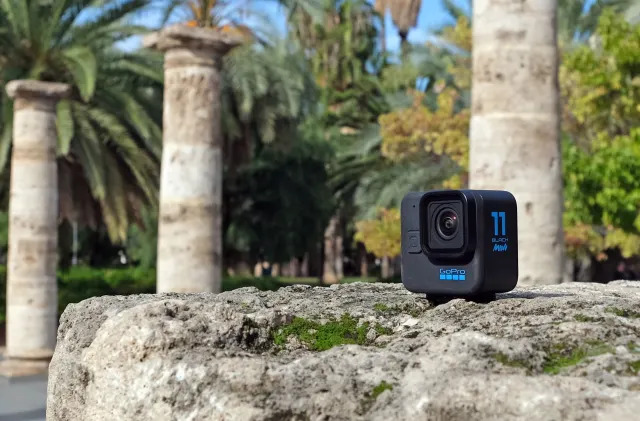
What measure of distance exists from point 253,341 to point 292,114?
20.4 meters

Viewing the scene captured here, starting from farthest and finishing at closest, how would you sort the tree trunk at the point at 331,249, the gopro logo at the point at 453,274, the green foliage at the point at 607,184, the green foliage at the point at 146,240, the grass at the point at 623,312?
the tree trunk at the point at 331,249
the green foliage at the point at 146,240
the green foliage at the point at 607,184
the gopro logo at the point at 453,274
the grass at the point at 623,312

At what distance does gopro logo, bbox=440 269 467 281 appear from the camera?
9.00 ft

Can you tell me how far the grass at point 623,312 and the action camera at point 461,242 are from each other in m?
0.28

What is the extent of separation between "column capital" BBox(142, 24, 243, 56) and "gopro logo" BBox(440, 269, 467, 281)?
8.94m


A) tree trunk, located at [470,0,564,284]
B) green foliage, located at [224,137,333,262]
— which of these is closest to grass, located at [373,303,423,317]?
tree trunk, located at [470,0,564,284]

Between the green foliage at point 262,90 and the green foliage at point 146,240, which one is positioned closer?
the green foliage at point 262,90

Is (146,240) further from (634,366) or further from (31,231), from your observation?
(634,366)

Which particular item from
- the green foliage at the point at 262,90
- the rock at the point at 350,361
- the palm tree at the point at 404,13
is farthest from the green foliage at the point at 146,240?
the rock at the point at 350,361

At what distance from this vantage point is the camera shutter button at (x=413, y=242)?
112 inches

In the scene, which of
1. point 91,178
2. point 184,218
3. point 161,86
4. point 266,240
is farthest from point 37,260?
point 266,240

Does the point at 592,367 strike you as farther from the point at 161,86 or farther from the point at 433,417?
the point at 161,86

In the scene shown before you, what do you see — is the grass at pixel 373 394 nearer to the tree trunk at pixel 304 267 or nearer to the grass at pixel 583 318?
the grass at pixel 583 318

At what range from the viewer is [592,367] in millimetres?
2150

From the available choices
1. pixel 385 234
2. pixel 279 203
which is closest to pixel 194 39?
Answer: pixel 385 234
